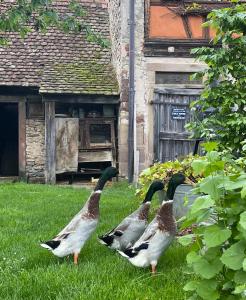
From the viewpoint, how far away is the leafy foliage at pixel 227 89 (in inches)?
274

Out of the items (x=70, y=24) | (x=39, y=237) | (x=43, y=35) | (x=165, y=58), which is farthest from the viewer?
(x=43, y=35)

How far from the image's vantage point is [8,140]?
682 inches

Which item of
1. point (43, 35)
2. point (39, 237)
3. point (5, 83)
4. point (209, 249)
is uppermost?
point (43, 35)

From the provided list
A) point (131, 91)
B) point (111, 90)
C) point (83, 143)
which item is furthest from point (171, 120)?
point (83, 143)

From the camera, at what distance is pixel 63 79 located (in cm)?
1348

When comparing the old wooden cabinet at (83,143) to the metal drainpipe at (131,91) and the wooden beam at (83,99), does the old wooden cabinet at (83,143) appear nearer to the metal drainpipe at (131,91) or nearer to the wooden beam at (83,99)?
the wooden beam at (83,99)

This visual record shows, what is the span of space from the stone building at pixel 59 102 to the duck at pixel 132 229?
8.34m

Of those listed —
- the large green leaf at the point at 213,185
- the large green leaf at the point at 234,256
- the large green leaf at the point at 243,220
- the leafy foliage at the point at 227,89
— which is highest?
the leafy foliage at the point at 227,89

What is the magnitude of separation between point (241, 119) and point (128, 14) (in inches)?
266

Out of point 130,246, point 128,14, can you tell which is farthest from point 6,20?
point 128,14

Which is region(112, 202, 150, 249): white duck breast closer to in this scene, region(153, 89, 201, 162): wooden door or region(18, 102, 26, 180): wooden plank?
region(153, 89, 201, 162): wooden door

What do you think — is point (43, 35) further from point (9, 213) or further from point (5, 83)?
point (9, 213)

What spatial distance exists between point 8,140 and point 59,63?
4.37 metres

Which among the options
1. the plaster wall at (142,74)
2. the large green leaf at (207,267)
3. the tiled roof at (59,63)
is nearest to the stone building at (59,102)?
the tiled roof at (59,63)
